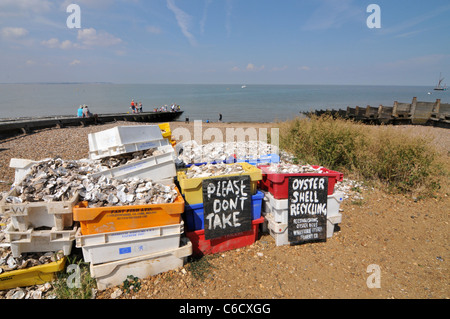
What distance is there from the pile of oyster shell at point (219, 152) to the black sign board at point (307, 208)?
5.40ft

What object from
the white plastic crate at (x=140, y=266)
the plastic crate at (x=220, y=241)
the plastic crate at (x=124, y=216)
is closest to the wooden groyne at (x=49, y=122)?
the plastic crate at (x=124, y=216)

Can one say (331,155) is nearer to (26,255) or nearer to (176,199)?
(176,199)

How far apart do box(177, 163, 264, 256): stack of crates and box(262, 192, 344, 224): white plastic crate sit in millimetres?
208

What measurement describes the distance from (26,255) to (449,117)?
80.3ft

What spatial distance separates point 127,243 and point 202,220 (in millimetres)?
1093

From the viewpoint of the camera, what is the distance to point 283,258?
3.79 m

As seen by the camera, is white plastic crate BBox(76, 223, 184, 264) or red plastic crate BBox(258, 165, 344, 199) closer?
white plastic crate BBox(76, 223, 184, 264)

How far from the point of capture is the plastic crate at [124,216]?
2.90 m

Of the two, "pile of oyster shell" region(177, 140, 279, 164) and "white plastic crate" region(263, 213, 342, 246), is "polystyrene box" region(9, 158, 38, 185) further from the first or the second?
"white plastic crate" region(263, 213, 342, 246)

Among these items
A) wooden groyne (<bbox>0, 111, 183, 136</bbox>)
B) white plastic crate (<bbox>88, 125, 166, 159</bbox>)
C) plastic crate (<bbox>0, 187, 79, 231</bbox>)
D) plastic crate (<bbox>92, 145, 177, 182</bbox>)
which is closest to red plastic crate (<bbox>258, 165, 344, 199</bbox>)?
plastic crate (<bbox>92, 145, 177, 182</bbox>)

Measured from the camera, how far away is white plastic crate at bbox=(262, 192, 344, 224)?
392 cm

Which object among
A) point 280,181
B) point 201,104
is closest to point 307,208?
point 280,181

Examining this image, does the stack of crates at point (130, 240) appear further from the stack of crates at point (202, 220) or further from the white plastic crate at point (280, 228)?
the white plastic crate at point (280, 228)

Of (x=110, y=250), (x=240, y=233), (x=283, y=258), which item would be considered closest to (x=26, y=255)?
(x=110, y=250)
